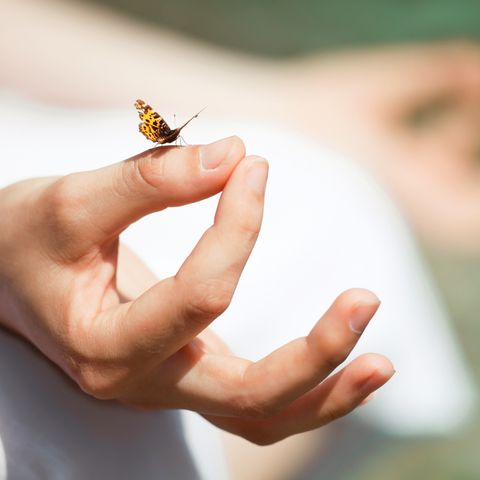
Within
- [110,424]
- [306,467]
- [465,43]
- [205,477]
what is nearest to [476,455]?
[306,467]

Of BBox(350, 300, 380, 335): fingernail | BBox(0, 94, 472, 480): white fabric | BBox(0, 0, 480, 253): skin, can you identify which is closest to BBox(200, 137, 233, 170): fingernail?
BBox(350, 300, 380, 335): fingernail

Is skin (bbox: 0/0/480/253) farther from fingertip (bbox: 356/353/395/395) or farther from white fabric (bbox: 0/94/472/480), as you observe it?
fingertip (bbox: 356/353/395/395)

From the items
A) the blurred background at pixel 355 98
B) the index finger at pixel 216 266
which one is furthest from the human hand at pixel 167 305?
the blurred background at pixel 355 98

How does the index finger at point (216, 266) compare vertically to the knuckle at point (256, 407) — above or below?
above

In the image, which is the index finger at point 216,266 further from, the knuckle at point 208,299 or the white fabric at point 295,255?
the white fabric at point 295,255

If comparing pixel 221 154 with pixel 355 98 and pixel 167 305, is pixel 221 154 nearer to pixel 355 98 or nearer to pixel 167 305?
pixel 167 305

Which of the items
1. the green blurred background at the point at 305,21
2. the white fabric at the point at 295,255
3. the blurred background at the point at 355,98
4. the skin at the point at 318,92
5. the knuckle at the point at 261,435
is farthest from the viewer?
the green blurred background at the point at 305,21

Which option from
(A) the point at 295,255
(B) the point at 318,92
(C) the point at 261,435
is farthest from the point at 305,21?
(C) the point at 261,435
